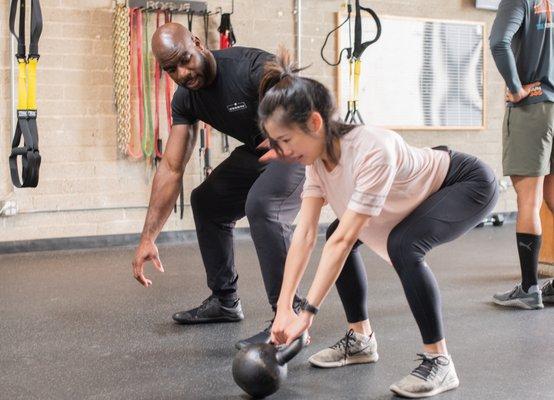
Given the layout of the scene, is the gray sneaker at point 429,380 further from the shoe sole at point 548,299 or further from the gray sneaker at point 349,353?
the shoe sole at point 548,299

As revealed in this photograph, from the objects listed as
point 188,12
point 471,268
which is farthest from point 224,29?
point 471,268

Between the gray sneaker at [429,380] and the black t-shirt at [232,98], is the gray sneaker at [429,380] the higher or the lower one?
the lower one

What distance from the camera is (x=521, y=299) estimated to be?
3135mm

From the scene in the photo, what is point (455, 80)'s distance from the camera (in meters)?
6.52

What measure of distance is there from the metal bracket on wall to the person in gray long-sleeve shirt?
2.91 metres

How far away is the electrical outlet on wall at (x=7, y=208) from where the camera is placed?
5113 mm

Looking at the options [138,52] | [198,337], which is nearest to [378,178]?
[198,337]

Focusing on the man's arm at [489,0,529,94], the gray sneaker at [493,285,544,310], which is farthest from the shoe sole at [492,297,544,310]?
the man's arm at [489,0,529,94]

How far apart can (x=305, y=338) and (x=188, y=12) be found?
3.67m

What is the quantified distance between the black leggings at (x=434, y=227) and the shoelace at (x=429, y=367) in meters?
0.05

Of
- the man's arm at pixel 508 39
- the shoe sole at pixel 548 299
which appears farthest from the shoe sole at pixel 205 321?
the man's arm at pixel 508 39

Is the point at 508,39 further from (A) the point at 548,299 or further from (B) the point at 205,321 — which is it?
(B) the point at 205,321

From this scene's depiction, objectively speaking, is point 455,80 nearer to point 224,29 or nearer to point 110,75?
point 224,29

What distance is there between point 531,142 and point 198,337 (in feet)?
5.52
